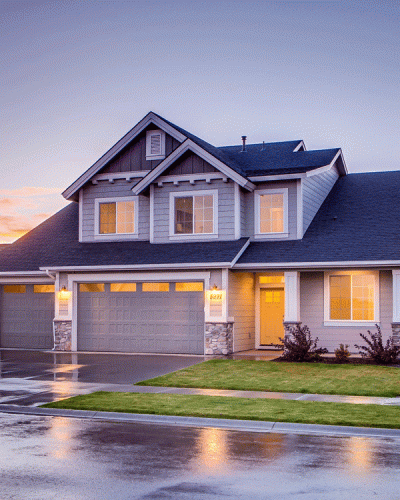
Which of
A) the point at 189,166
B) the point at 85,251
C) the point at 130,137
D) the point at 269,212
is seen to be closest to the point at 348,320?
the point at 269,212

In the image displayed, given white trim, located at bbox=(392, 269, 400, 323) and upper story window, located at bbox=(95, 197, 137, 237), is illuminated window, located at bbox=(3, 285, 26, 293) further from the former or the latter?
white trim, located at bbox=(392, 269, 400, 323)

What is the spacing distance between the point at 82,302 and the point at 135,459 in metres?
16.0

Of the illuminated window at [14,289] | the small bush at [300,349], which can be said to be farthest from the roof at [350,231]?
the illuminated window at [14,289]

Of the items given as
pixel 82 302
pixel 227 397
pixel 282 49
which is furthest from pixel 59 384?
pixel 282 49

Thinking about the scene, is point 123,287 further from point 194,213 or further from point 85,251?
point 194,213

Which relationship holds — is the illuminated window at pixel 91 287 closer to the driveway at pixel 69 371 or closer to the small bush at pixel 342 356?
the driveway at pixel 69 371

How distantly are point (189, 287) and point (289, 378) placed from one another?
723 centimetres

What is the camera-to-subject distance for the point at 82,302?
23750 millimetres

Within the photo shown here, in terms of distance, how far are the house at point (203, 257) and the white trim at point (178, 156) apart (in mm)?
51

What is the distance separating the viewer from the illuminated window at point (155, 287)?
74.3 feet

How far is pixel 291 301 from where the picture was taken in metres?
21.4

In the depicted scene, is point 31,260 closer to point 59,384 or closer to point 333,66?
point 59,384

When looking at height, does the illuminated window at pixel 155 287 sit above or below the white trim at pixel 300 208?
below

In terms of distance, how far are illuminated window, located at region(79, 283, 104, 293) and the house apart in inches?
2.1
